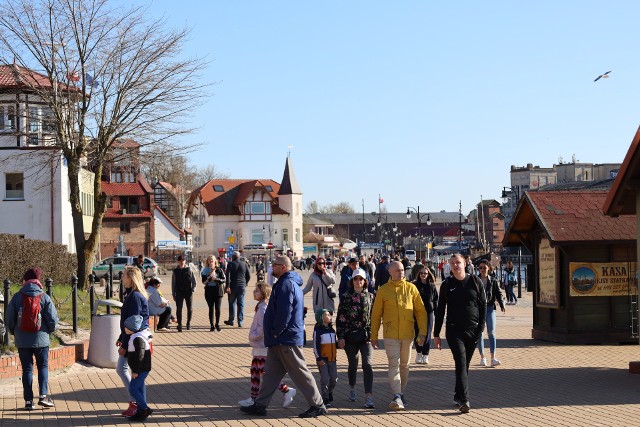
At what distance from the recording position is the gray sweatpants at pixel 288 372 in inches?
445

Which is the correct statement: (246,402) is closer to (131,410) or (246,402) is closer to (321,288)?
(131,410)

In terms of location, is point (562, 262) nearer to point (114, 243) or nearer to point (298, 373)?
point (298, 373)

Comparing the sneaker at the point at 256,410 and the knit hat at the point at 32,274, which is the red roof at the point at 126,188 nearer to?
the knit hat at the point at 32,274

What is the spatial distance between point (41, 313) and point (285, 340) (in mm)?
2848

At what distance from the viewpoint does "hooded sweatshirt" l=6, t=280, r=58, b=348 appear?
459 inches

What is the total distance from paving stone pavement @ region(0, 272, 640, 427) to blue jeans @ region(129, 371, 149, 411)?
22 cm

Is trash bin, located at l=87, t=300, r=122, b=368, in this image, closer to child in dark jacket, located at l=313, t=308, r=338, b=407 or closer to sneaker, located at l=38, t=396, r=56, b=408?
sneaker, located at l=38, t=396, r=56, b=408

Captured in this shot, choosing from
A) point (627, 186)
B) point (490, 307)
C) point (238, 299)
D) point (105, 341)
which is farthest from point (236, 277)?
point (627, 186)

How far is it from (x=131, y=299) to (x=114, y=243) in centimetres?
6913

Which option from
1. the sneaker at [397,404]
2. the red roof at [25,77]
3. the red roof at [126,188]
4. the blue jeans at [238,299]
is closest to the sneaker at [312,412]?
the sneaker at [397,404]

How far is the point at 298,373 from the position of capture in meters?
11.3

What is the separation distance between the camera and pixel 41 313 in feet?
38.3

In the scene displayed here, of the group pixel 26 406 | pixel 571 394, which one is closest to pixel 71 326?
pixel 26 406

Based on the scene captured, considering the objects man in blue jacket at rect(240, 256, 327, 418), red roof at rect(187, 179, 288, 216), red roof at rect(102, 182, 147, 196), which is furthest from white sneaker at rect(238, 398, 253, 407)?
red roof at rect(187, 179, 288, 216)
